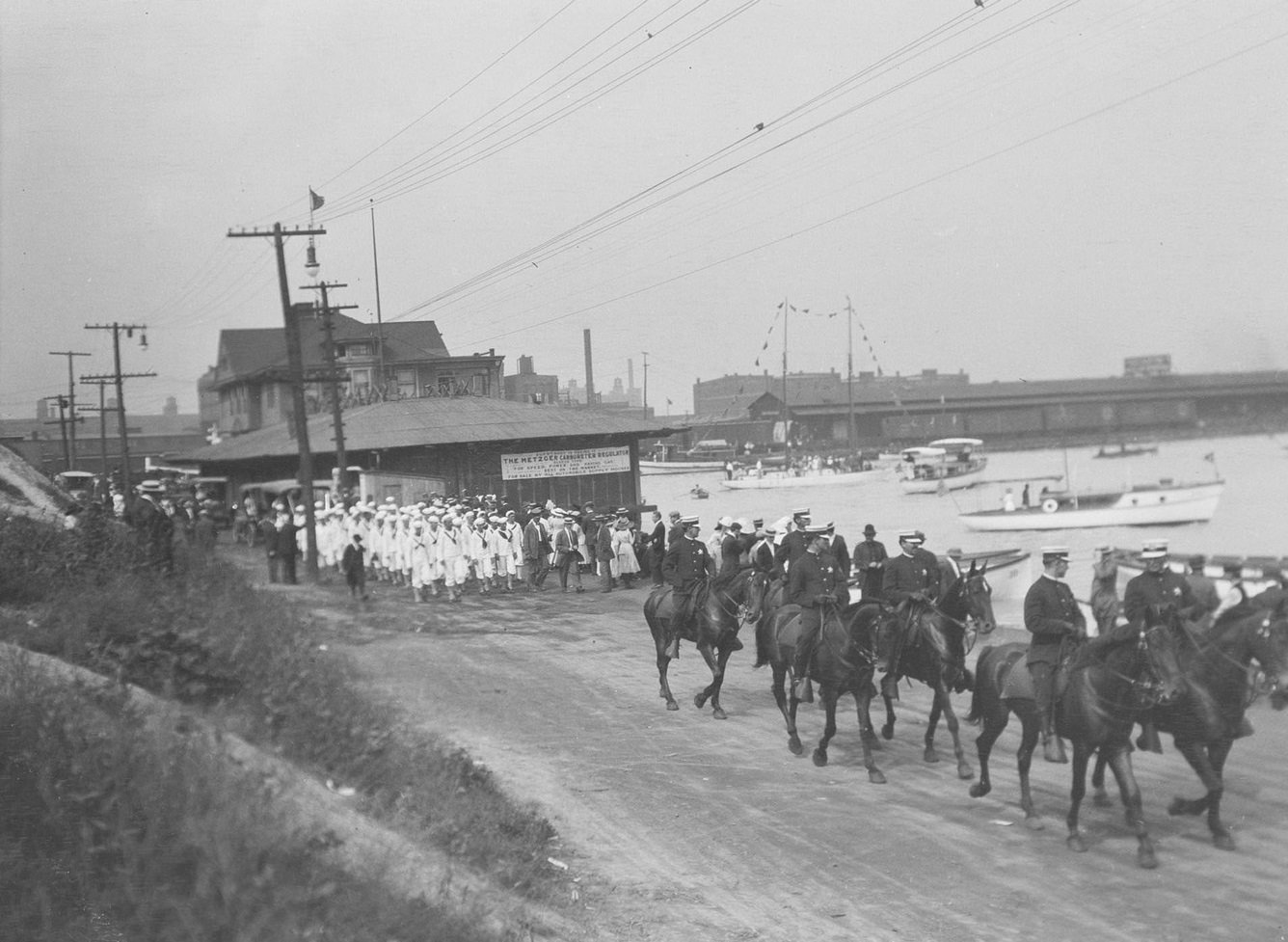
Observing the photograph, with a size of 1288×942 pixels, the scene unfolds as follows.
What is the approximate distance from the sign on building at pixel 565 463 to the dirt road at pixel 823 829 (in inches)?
667

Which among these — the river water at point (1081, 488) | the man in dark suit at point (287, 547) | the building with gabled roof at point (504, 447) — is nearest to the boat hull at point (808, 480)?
the river water at point (1081, 488)

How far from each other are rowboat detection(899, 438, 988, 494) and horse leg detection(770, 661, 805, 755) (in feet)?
64.0

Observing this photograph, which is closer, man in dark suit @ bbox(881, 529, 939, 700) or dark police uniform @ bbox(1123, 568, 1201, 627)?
dark police uniform @ bbox(1123, 568, 1201, 627)

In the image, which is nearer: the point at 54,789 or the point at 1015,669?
the point at 54,789

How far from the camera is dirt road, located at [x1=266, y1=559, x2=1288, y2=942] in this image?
26.4 feet

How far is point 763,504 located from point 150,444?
5098cm

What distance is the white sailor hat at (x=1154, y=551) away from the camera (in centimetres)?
1069

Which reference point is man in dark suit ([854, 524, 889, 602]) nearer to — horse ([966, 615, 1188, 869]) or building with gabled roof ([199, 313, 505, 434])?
horse ([966, 615, 1188, 869])

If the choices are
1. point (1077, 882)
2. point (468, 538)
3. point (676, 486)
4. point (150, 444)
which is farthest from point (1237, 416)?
point (150, 444)

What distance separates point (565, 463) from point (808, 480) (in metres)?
23.5

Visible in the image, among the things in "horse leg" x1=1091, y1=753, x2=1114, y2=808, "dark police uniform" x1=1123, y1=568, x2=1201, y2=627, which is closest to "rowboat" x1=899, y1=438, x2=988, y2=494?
"dark police uniform" x1=1123, y1=568, x2=1201, y2=627

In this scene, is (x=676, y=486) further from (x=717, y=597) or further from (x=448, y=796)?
(x=448, y=796)

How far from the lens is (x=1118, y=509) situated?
1120 inches

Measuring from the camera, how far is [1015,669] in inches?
399
